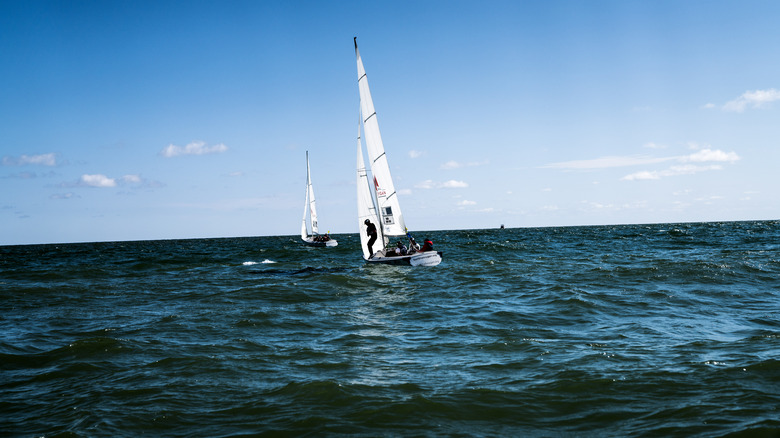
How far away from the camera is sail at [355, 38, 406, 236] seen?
25.6 meters

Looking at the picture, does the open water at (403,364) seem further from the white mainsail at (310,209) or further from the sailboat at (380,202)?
the white mainsail at (310,209)

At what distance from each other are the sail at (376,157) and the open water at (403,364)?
9.01 metres

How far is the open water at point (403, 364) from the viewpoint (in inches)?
245

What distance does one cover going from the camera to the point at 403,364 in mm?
8656

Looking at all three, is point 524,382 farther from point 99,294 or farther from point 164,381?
point 99,294

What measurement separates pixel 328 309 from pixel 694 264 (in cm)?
1799

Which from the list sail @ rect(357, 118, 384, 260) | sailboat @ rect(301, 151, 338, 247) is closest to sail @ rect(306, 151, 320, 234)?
sailboat @ rect(301, 151, 338, 247)

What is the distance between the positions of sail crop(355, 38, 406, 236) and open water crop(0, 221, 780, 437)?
9.01 m

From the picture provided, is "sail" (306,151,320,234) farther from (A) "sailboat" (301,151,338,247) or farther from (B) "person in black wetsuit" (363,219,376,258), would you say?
(B) "person in black wetsuit" (363,219,376,258)

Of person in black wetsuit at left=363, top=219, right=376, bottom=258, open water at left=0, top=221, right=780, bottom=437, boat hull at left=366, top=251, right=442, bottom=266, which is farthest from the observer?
person in black wetsuit at left=363, top=219, right=376, bottom=258

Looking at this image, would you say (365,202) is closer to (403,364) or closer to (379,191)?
(379,191)

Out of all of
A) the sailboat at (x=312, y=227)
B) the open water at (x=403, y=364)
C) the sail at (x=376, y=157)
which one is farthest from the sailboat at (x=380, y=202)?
the sailboat at (x=312, y=227)

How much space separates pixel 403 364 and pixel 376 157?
1795 cm

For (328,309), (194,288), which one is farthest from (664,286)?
(194,288)
